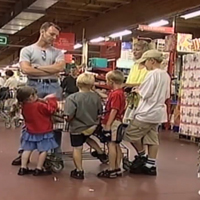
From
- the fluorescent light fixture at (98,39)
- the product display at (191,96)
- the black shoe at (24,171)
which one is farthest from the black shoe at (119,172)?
the fluorescent light fixture at (98,39)

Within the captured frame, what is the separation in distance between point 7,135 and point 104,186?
4728mm

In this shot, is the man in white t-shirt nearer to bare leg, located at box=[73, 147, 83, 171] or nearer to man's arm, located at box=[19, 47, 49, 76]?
bare leg, located at box=[73, 147, 83, 171]

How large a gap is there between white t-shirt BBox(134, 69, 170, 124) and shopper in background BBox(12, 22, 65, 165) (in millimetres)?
984

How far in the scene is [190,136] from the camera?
9.49 m

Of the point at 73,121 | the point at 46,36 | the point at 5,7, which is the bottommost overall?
the point at 73,121

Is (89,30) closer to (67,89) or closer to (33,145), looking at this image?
(67,89)

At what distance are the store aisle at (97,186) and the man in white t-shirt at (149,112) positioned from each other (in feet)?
0.84

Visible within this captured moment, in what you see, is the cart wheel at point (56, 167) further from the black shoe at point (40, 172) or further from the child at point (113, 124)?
the child at point (113, 124)

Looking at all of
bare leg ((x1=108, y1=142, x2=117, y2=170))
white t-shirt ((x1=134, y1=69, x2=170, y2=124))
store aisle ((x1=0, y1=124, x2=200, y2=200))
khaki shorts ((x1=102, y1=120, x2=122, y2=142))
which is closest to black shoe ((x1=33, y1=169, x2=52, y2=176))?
store aisle ((x1=0, y1=124, x2=200, y2=200))

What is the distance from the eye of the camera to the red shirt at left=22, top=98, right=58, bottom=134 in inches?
196

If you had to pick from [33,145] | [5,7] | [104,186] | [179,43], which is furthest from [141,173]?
[5,7]

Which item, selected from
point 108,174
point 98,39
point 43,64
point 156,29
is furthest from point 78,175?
point 98,39

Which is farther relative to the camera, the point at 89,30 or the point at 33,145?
the point at 89,30

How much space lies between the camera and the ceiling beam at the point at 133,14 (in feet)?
37.1
